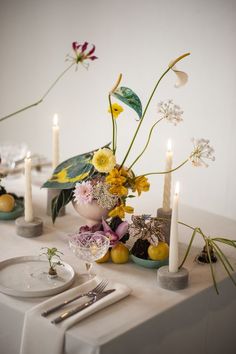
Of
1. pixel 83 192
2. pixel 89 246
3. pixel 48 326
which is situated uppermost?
pixel 83 192

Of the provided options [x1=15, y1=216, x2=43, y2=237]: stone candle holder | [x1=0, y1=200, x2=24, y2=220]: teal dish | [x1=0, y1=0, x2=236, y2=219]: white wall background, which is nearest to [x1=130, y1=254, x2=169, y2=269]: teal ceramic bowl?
[x1=15, y1=216, x2=43, y2=237]: stone candle holder

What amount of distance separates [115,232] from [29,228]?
298 millimetres

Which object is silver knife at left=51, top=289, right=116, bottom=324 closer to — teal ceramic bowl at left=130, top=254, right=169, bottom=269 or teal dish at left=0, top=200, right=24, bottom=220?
teal ceramic bowl at left=130, top=254, right=169, bottom=269

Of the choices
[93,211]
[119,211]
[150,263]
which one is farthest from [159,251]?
[93,211]

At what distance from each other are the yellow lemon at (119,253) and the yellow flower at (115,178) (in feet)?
0.58

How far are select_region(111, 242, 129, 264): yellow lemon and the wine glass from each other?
0.22 ft

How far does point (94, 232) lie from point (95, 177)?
0.16 m

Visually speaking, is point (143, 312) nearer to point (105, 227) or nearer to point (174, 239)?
point (174, 239)

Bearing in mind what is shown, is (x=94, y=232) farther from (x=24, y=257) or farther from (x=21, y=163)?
(x=21, y=163)

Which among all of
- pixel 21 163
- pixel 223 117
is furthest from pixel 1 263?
pixel 223 117

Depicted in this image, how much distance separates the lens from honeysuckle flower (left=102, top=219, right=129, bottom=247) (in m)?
1.54

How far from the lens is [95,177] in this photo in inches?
63.6

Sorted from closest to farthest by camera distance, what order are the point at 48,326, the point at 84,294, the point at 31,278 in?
the point at 48,326 → the point at 84,294 → the point at 31,278

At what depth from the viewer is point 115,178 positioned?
4.94 ft
